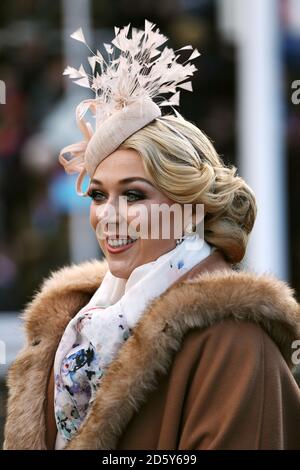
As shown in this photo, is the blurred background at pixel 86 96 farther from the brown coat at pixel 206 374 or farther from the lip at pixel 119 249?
the brown coat at pixel 206 374

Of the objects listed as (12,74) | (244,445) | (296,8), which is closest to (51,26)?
(12,74)

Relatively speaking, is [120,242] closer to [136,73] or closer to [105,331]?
[105,331]

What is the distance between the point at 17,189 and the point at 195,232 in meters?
4.77

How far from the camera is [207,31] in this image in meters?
7.21

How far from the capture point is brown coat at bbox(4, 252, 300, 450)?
2340mm

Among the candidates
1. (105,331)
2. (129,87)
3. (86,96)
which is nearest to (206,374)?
(105,331)

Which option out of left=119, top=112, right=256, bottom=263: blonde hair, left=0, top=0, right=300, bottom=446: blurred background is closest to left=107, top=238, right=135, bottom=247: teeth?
left=119, top=112, right=256, bottom=263: blonde hair

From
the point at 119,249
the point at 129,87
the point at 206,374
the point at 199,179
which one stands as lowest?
the point at 206,374

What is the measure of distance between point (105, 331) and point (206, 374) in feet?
1.04

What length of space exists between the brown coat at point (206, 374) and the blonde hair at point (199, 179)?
0.11 metres

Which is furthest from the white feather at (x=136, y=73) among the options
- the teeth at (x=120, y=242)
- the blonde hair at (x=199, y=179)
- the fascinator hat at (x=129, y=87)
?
the teeth at (x=120, y=242)

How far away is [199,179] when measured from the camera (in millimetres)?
2541

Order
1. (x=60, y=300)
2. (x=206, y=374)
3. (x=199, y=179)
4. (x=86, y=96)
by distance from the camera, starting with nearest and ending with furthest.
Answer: (x=206, y=374) < (x=199, y=179) < (x=60, y=300) < (x=86, y=96)

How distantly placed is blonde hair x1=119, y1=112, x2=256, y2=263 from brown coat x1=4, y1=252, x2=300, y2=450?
0.11m
